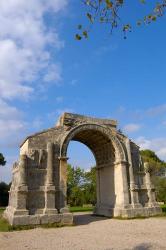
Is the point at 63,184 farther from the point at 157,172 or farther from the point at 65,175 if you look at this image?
the point at 157,172

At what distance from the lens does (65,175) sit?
1357 cm

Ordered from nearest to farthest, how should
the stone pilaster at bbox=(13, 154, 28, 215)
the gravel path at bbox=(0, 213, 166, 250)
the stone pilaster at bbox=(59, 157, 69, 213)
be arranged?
1. the gravel path at bbox=(0, 213, 166, 250)
2. the stone pilaster at bbox=(13, 154, 28, 215)
3. the stone pilaster at bbox=(59, 157, 69, 213)

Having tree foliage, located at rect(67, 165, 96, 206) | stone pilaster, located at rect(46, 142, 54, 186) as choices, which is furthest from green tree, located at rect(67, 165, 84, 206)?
stone pilaster, located at rect(46, 142, 54, 186)

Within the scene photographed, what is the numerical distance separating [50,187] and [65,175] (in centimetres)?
113

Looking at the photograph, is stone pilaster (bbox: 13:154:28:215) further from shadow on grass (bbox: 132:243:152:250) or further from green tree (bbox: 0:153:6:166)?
green tree (bbox: 0:153:6:166)

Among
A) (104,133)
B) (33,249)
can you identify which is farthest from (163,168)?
(33,249)

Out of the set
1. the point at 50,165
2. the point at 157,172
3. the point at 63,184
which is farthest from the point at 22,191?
the point at 157,172

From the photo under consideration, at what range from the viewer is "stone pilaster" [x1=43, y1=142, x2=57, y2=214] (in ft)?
41.1

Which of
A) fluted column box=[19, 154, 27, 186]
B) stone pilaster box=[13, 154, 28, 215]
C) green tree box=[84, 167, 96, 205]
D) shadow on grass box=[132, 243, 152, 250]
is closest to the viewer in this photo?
shadow on grass box=[132, 243, 152, 250]

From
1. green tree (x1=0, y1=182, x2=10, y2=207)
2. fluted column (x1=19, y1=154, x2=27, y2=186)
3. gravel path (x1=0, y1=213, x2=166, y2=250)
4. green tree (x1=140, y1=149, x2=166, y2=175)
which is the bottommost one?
gravel path (x1=0, y1=213, x2=166, y2=250)

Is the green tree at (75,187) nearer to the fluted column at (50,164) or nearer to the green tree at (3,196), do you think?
the green tree at (3,196)

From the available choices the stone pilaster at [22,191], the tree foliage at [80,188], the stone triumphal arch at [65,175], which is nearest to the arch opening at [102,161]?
the stone triumphal arch at [65,175]

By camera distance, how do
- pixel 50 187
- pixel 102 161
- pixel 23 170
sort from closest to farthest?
1. pixel 23 170
2. pixel 50 187
3. pixel 102 161

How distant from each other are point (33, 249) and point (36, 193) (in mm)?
5486
